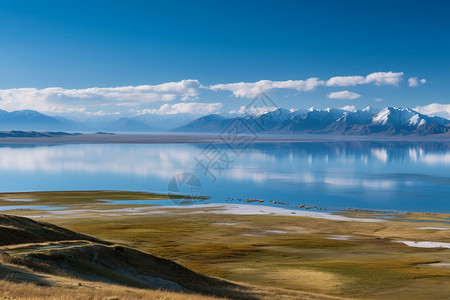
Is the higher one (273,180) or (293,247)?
(273,180)

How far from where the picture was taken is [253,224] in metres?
68.2

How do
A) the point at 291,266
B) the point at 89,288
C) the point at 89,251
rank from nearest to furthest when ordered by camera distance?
the point at 89,288 → the point at 89,251 → the point at 291,266

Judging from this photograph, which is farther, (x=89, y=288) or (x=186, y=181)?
(x=186, y=181)

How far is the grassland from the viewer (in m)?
36.1

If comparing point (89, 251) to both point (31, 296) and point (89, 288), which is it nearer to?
point (89, 288)

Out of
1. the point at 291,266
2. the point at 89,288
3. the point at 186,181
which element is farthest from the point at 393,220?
the point at 186,181

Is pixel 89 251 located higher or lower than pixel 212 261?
higher

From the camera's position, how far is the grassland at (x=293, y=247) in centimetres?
3609

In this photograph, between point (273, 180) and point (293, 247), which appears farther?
point (273, 180)

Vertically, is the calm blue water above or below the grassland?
above

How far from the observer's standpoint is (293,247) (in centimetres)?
5116

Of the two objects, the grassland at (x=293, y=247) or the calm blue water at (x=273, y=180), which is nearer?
the grassland at (x=293, y=247)

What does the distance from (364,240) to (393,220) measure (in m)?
18.9

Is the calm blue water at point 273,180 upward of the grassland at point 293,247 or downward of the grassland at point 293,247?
upward
